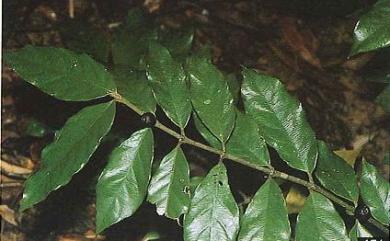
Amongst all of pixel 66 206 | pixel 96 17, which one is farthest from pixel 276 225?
pixel 96 17

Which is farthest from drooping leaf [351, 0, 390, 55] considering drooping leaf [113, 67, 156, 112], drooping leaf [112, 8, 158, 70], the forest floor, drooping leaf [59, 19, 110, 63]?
drooping leaf [59, 19, 110, 63]

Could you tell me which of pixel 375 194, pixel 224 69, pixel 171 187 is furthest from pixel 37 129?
pixel 375 194

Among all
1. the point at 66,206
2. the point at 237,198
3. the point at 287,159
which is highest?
the point at 287,159

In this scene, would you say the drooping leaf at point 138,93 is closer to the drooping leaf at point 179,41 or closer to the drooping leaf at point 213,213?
the drooping leaf at point 213,213

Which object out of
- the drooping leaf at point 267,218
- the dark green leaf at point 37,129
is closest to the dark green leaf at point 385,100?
the drooping leaf at point 267,218

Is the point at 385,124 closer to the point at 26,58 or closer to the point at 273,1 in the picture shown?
the point at 273,1

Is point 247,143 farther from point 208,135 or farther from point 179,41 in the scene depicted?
point 179,41

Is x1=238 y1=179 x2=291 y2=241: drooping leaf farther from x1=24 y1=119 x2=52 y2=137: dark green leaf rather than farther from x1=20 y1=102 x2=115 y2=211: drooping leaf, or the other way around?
x1=24 y1=119 x2=52 y2=137: dark green leaf

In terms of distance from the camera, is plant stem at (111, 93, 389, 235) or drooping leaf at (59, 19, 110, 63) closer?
plant stem at (111, 93, 389, 235)
